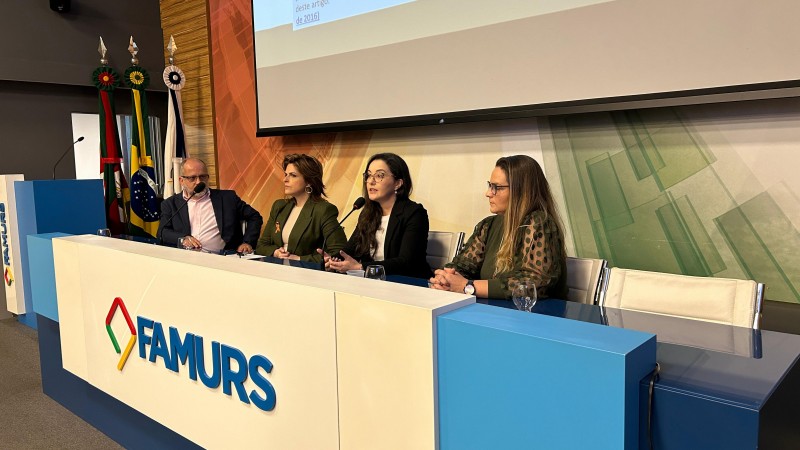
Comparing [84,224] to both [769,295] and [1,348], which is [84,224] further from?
[769,295]

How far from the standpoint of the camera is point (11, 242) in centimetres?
461

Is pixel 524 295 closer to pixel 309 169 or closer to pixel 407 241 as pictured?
pixel 407 241

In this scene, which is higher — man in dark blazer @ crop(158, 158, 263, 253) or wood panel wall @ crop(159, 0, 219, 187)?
wood panel wall @ crop(159, 0, 219, 187)

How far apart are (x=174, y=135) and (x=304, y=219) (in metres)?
2.77

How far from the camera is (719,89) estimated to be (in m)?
2.75

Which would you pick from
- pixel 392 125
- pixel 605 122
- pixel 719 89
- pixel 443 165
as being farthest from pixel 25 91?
pixel 719 89

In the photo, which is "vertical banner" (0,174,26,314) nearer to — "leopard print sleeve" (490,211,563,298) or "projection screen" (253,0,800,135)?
"projection screen" (253,0,800,135)

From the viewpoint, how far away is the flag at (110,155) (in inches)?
211

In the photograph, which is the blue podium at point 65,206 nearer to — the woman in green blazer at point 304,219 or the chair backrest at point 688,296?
the woman in green blazer at point 304,219

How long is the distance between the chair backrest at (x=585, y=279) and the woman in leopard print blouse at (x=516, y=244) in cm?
13

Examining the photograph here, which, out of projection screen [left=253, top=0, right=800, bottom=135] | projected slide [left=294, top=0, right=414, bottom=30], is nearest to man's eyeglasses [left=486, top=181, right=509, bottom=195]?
projection screen [left=253, top=0, right=800, bottom=135]

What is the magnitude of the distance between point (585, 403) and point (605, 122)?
2.57 meters

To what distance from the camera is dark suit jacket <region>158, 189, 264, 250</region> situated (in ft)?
13.1

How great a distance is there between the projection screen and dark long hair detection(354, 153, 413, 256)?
750 mm
